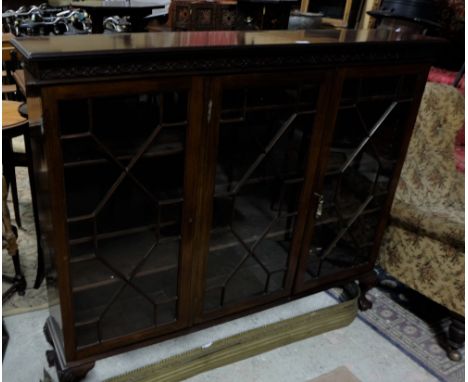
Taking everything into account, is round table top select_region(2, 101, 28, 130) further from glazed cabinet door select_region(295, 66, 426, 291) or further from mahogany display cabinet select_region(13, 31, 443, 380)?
glazed cabinet door select_region(295, 66, 426, 291)

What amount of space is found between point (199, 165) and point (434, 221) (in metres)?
0.76

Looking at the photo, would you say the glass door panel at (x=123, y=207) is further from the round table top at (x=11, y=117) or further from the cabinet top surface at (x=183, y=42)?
the round table top at (x=11, y=117)

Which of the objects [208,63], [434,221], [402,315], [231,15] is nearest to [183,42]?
[208,63]

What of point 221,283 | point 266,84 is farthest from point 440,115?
point 221,283

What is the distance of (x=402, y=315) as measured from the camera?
5.08 ft

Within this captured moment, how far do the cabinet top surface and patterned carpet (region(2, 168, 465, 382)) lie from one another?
0.89 metres

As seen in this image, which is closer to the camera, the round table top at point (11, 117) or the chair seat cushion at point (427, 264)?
the round table top at point (11, 117)

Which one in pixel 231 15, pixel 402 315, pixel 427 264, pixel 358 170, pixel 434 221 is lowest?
pixel 402 315

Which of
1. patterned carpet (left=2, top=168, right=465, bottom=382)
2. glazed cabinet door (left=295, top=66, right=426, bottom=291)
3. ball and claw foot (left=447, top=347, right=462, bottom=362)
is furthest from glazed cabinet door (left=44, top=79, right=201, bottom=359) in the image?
ball and claw foot (left=447, top=347, right=462, bottom=362)

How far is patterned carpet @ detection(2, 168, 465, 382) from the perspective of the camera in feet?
4.53

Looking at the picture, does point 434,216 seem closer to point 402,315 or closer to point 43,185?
point 402,315

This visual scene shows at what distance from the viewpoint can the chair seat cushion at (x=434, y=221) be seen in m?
1.30

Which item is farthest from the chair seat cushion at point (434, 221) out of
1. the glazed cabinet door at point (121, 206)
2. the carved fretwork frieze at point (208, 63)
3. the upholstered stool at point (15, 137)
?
the upholstered stool at point (15, 137)

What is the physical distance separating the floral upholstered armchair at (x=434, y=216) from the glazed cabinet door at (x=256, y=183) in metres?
0.39
